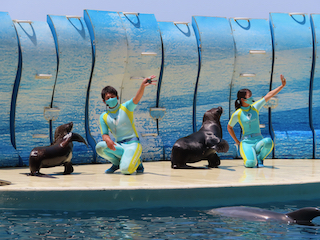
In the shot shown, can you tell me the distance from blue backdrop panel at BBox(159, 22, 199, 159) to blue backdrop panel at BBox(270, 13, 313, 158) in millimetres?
1605

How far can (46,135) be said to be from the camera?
827 cm

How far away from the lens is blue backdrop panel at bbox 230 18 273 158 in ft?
30.4

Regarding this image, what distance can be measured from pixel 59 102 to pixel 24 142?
0.87 meters

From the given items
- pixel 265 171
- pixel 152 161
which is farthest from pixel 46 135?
pixel 265 171

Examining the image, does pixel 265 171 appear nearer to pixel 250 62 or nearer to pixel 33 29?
pixel 250 62

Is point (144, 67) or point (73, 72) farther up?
point (144, 67)

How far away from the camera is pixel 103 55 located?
8.51 meters

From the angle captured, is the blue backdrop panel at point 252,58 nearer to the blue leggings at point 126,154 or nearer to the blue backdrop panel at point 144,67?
the blue backdrop panel at point 144,67

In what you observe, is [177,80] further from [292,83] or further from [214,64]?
[292,83]

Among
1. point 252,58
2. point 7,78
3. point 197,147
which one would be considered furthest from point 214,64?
point 7,78

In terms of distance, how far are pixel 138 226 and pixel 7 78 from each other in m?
4.33

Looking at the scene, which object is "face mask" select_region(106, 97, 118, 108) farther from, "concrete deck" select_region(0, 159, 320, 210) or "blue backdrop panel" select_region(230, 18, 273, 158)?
"blue backdrop panel" select_region(230, 18, 273, 158)

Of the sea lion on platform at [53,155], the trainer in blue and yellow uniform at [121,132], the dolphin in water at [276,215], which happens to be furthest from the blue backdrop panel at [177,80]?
the dolphin in water at [276,215]

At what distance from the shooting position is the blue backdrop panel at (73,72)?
8289mm
